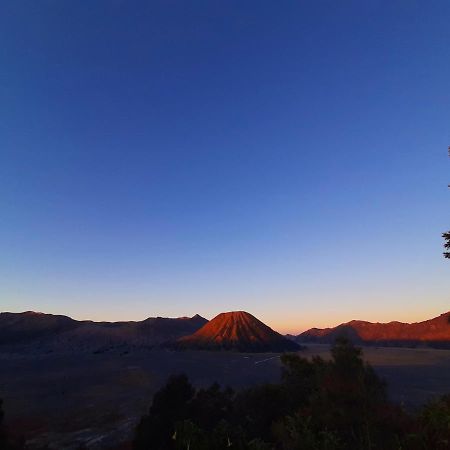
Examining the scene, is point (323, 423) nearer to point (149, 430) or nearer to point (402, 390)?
point (149, 430)

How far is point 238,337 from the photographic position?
137 metres

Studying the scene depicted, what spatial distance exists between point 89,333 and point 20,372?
231ft

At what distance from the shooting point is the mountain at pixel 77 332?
148625mm

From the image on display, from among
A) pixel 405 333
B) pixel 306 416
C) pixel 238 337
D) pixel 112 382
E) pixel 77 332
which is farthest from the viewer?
pixel 77 332

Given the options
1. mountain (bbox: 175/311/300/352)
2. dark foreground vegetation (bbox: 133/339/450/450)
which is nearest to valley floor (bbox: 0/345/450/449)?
dark foreground vegetation (bbox: 133/339/450/450)

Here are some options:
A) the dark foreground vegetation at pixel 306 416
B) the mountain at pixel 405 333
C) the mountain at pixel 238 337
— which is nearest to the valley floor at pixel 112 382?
the dark foreground vegetation at pixel 306 416

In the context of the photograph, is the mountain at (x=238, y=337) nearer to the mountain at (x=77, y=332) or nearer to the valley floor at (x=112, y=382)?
the valley floor at (x=112, y=382)

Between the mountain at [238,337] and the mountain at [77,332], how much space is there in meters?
28.7

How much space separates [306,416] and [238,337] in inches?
4734

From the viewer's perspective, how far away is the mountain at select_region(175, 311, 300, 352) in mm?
131375

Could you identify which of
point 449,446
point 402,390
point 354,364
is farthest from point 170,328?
point 449,446

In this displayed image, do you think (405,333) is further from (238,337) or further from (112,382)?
(112,382)

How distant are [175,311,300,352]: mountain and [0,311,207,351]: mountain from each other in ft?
94.2

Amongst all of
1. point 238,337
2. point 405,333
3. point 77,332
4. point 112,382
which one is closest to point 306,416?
point 112,382
